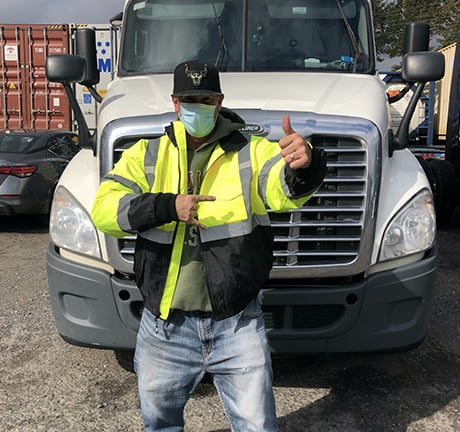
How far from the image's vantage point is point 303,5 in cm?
450

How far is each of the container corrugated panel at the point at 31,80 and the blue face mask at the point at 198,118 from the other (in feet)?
36.7

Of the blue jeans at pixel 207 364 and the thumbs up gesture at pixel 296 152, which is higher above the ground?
the thumbs up gesture at pixel 296 152

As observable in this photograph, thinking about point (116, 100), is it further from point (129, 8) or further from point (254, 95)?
point (129, 8)

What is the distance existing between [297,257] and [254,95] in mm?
1007

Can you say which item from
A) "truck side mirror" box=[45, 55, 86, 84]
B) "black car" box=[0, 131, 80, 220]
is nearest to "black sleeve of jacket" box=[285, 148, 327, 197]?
"truck side mirror" box=[45, 55, 86, 84]

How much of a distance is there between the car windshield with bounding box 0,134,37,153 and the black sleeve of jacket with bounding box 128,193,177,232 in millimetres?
6751

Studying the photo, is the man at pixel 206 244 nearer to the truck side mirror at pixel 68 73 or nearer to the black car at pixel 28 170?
the truck side mirror at pixel 68 73

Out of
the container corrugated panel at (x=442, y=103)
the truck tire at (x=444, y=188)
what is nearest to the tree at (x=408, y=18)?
the container corrugated panel at (x=442, y=103)

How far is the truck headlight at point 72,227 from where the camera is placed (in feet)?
10.8

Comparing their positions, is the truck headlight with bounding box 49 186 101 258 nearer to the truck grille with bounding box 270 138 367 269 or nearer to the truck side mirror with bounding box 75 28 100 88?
the truck grille with bounding box 270 138 367 269

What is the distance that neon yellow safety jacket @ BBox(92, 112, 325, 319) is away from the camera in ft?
7.64

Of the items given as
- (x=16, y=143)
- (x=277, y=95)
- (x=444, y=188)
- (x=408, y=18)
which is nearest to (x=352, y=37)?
(x=277, y=95)

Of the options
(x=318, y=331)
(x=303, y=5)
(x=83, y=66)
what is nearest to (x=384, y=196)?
(x=318, y=331)

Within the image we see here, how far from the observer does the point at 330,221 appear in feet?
10.6
